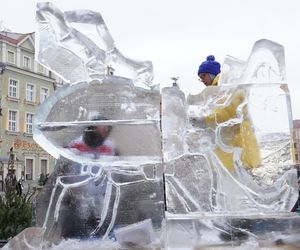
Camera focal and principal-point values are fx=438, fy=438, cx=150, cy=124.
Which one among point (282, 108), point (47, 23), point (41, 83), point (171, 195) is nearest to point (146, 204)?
point (171, 195)

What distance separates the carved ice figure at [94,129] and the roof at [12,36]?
28.5m

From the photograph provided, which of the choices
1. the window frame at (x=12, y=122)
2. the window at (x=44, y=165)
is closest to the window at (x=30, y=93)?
the window frame at (x=12, y=122)

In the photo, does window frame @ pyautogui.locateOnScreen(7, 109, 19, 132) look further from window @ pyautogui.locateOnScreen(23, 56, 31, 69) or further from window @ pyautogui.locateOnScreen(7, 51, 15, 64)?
window @ pyautogui.locateOnScreen(23, 56, 31, 69)

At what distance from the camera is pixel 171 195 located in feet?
10.9

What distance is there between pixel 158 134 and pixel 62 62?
95cm

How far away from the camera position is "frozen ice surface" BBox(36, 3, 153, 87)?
11.4ft

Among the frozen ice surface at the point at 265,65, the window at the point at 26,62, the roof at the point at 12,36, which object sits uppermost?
the roof at the point at 12,36

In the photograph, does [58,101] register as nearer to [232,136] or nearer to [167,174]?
[167,174]

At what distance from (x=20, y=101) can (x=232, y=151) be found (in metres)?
29.2

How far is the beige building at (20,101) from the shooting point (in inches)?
1172

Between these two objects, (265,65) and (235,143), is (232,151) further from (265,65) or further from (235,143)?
(265,65)

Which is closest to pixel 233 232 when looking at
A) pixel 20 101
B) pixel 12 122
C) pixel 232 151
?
pixel 232 151

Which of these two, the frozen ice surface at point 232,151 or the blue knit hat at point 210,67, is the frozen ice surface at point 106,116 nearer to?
the frozen ice surface at point 232,151

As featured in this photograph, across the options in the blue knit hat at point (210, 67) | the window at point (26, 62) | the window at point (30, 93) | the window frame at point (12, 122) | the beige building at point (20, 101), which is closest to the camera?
the blue knit hat at point (210, 67)
